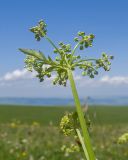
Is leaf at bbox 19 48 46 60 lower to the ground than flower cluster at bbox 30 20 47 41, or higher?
lower

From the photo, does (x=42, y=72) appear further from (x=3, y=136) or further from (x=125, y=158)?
(x=3, y=136)

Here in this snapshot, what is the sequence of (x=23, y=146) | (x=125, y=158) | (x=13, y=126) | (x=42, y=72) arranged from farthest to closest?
(x=13, y=126), (x=23, y=146), (x=125, y=158), (x=42, y=72)

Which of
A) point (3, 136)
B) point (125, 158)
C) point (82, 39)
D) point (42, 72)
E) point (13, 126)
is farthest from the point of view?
point (13, 126)

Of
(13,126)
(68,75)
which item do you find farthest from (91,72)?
(13,126)

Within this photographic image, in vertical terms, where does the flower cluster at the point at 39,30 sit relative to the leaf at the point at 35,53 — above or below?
above

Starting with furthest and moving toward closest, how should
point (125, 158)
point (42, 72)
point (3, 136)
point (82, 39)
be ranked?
1. point (3, 136)
2. point (125, 158)
3. point (82, 39)
4. point (42, 72)

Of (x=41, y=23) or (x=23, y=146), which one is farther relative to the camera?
(x=23, y=146)

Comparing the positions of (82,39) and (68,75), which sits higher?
(82,39)

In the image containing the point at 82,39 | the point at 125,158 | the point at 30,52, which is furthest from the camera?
the point at 125,158

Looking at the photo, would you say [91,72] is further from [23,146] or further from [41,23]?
[23,146]

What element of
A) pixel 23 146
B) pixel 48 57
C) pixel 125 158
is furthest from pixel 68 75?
pixel 23 146
